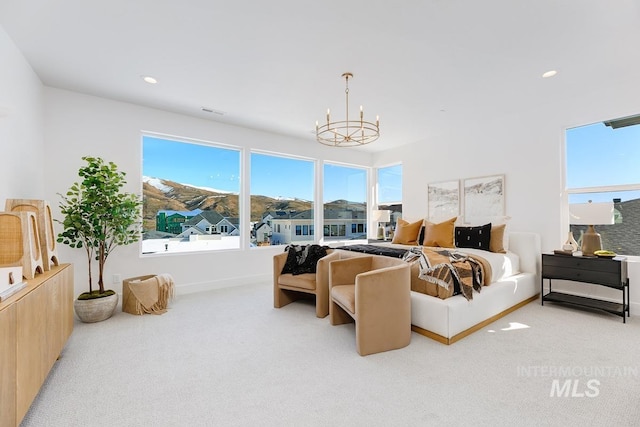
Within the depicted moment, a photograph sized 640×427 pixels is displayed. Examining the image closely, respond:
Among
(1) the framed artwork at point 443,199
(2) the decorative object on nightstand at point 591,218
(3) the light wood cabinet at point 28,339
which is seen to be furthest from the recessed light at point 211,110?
(2) the decorative object on nightstand at point 591,218

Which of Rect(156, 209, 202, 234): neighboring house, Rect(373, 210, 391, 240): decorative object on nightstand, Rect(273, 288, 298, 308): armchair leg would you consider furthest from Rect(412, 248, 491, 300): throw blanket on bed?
Rect(156, 209, 202, 234): neighboring house

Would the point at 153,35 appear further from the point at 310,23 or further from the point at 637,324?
the point at 637,324

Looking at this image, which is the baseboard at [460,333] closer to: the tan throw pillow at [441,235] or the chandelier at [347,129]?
the tan throw pillow at [441,235]

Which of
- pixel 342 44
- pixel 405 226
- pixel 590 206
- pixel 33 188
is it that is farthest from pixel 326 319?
pixel 33 188

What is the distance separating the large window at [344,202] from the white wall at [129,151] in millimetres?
1531

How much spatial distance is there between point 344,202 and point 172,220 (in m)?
3.44

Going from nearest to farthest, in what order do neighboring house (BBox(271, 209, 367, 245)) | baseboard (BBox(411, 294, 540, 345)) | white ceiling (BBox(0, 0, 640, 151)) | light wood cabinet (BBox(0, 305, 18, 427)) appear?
light wood cabinet (BBox(0, 305, 18, 427))
white ceiling (BBox(0, 0, 640, 151))
baseboard (BBox(411, 294, 540, 345))
neighboring house (BBox(271, 209, 367, 245))

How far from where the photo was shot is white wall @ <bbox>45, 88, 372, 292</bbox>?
3.43m

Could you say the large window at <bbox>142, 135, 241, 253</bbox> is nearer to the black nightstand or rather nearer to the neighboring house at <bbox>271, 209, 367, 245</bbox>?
the neighboring house at <bbox>271, 209, 367, 245</bbox>

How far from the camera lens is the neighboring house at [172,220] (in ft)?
13.8

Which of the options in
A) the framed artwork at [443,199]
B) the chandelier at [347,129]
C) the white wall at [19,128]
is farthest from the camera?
the framed artwork at [443,199]

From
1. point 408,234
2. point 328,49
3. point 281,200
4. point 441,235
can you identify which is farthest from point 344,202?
point 328,49

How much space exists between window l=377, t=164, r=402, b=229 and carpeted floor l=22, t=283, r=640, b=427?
11.0ft

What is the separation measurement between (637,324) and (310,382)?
3544 mm
